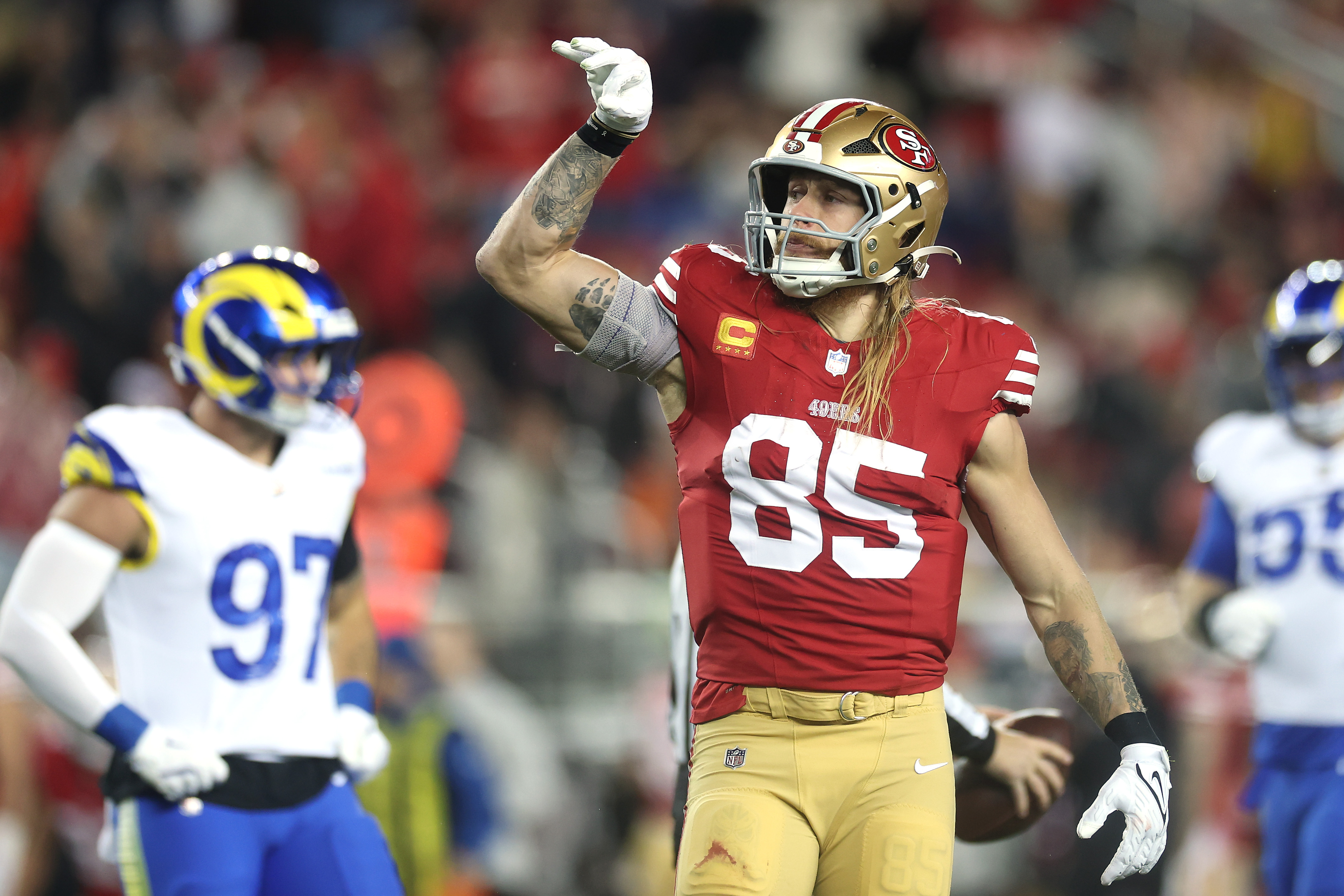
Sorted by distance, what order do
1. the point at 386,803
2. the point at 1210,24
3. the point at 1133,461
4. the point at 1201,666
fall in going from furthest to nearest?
the point at 1210,24 < the point at 1133,461 < the point at 1201,666 < the point at 386,803

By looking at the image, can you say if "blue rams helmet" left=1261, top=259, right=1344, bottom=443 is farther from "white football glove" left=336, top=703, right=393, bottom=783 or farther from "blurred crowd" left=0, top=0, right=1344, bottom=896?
"white football glove" left=336, top=703, right=393, bottom=783

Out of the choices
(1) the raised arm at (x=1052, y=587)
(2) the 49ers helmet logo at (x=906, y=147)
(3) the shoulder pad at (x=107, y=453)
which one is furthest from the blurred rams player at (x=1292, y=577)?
(3) the shoulder pad at (x=107, y=453)

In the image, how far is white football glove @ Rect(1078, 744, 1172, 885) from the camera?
3.15 m

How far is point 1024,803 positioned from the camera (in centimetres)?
381

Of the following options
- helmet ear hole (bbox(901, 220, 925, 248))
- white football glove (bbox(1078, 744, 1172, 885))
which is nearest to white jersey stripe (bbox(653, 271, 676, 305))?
helmet ear hole (bbox(901, 220, 925, 248))

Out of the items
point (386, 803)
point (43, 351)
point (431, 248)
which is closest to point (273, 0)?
point (431, 248)

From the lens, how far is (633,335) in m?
3.31

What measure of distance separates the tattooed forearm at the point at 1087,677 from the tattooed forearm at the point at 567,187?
1328 mm

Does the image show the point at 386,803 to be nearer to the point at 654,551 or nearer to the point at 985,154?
the point at 654,551

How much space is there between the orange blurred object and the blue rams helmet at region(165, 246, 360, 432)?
284cm

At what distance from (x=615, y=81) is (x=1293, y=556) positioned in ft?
9.64

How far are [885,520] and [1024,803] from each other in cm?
94

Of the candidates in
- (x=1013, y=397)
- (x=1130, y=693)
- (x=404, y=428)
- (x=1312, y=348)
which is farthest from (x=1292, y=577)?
(x=404, y=428)

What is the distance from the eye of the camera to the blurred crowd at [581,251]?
7051 mm
